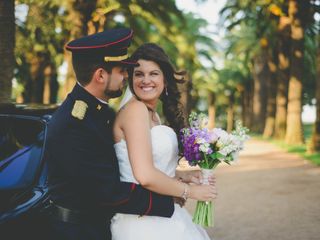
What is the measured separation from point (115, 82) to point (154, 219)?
0.88 m

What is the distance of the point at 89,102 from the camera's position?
239cm

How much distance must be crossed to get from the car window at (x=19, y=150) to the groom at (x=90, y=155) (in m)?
0.42

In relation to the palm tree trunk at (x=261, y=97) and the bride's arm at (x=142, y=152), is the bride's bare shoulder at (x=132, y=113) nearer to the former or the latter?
the bride's arm at (x=142, y=152)

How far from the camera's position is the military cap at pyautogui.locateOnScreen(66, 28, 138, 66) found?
237 centimetres

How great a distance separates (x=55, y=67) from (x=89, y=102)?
Answer: 795 inches

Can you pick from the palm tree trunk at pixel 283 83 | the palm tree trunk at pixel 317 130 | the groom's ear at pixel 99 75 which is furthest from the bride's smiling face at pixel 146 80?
the palm tree trunk at pixel 283 83

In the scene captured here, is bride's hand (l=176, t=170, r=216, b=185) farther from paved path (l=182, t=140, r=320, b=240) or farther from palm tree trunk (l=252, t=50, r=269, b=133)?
palm tree trunk (l=252, t=50, r=269, b=133)

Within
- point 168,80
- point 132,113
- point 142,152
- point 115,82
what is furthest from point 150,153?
→ point 168,80

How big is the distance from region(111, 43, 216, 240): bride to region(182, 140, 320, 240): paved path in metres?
3.08

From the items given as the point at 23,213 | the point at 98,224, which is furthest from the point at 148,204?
the point at 23,213

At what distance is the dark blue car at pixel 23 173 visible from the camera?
8.13ft

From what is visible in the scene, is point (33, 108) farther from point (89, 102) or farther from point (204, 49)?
point (204, 49)

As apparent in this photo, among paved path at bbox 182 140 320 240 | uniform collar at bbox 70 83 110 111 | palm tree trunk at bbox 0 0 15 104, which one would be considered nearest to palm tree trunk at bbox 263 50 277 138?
paved path at bbox 182 140 320 240

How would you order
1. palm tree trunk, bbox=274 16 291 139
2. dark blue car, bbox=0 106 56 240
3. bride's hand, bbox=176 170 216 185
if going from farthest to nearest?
palm tree trunk, bbox=274 16 291 139
bride's hand, bbox=176 170 216 185
dark blue car, bbox=0 106 56 240
